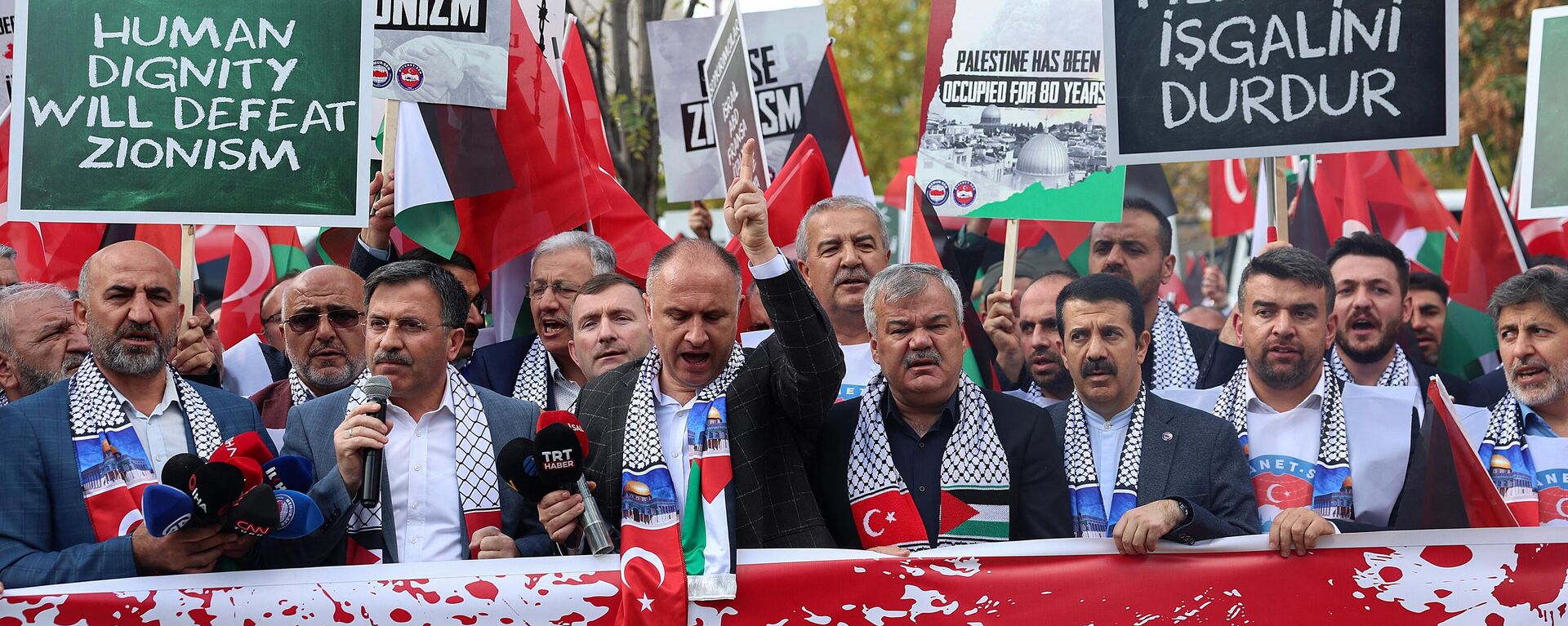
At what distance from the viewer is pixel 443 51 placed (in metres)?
5.97

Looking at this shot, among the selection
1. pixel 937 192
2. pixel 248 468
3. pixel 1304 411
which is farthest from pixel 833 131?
pixel 248 468

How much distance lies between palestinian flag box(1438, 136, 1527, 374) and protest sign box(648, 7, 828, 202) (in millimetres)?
3172

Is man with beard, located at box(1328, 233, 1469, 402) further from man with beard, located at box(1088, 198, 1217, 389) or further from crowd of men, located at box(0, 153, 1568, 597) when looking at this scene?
crowd of men, located at box(0, 153, 1568, 597)

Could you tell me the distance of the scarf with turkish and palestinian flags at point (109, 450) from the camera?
413cm

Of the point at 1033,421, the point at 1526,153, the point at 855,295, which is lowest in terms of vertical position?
the point at 1033,421

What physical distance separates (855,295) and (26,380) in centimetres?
287

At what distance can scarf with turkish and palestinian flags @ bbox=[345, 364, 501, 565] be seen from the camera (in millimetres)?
4203

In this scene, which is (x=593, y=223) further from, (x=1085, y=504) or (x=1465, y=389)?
(x=1465, y=389)

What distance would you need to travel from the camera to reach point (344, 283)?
550 cm

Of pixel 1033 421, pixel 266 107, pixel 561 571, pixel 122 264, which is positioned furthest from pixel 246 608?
pixel 1033 421

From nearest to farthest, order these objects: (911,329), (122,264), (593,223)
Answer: (911,329) < (122,264) < (593,223)

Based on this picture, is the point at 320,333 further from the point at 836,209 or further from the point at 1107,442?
the point at 1107,442

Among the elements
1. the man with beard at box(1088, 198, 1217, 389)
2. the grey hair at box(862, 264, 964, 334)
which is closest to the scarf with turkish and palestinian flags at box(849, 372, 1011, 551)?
the grey hair at box(862, 264, 964, 334)

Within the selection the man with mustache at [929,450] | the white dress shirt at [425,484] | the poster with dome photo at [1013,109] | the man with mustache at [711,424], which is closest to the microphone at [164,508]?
the white dress shirt at [425,484]
